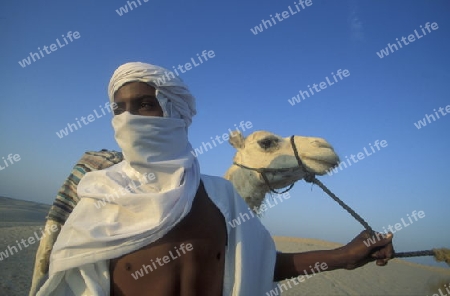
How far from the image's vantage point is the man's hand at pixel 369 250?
5.21 ft

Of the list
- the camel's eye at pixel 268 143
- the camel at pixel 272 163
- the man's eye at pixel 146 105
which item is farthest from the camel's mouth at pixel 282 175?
the man's eye at pixel 146 105

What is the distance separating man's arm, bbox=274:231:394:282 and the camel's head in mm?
2243

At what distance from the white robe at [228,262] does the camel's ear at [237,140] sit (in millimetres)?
2833

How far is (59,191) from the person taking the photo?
208 cm

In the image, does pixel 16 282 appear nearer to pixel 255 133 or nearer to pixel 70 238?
pixel 255 133

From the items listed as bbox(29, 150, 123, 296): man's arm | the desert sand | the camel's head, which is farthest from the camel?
the desert sand

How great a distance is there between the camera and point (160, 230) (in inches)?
59.9

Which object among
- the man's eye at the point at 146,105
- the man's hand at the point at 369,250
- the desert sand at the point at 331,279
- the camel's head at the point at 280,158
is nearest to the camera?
the man's hand at the point at 369,250

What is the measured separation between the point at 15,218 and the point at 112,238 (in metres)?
30.4

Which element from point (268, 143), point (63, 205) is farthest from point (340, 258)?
point (268, 143)

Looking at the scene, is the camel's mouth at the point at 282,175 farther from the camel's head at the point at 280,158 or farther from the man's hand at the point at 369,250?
the man's hand at the point at 369,250

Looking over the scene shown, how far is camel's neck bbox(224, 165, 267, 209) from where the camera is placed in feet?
13.6

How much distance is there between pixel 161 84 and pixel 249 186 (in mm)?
2580

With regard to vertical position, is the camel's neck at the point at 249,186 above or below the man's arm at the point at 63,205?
below
